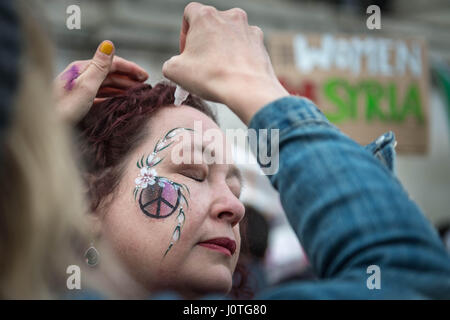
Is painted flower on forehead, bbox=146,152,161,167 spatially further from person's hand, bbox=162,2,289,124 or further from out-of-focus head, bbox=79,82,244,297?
person's hand, bbox=162,2,289,124

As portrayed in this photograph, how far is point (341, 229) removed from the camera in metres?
0.53

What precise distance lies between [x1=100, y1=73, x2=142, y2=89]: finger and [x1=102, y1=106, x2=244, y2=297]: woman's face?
4.9 inches

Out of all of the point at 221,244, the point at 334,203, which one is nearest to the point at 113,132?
the point at 221,244

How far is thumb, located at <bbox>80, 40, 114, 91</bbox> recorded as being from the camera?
33.9 inches

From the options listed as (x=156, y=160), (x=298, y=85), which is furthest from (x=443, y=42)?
(x=156, y=160)

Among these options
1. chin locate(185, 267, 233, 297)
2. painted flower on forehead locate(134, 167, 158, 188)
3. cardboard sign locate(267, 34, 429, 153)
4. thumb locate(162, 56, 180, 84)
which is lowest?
chin locate(185, 267, 233, 297)

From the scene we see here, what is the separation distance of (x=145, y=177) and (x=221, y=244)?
0.54 ft

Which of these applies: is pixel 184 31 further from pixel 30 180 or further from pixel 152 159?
pixel 30 180

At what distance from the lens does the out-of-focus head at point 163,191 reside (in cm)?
81

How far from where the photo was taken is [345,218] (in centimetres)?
53

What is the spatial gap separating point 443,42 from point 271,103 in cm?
444

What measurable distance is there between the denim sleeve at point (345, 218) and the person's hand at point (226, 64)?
37 mm

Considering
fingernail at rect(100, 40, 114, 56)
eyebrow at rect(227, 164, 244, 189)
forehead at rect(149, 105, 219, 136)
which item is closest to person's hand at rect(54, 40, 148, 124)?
fingernail at rect(100, 40, 114, 56)

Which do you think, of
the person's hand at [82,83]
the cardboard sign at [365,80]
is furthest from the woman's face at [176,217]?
the cardboard sign at [365,80]
